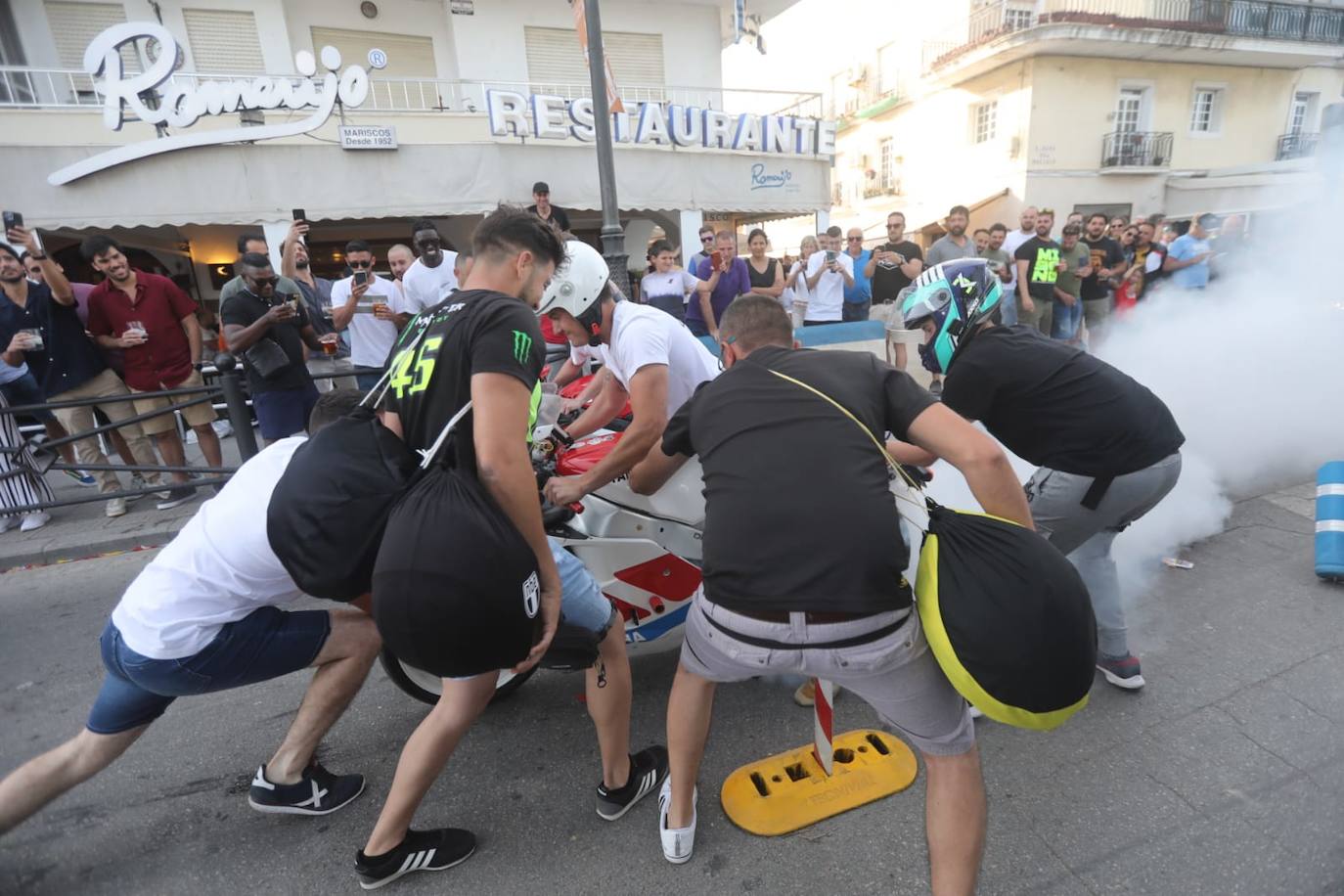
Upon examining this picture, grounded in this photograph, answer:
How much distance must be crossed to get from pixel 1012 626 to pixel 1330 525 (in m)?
3.45

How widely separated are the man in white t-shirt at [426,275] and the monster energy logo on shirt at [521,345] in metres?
4.67

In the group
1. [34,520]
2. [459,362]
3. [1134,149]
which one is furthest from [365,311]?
[1134,149]

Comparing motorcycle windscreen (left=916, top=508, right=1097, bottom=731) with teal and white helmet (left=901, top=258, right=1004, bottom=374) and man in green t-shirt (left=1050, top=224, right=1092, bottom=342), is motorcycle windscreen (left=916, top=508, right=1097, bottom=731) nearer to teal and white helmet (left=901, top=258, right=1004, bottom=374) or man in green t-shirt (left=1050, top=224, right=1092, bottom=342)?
teal and white helmet (left=901, top=258, right=1004, bottom=374)

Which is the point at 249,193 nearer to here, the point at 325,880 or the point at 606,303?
the point at 606,303

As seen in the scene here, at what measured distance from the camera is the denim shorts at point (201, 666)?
1.99 meters

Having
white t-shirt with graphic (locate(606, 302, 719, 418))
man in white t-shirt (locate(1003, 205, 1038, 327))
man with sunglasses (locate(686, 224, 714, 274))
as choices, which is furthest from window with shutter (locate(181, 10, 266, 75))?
Result: white t-shirt with graphic (locate(606, 302, 719, 418))

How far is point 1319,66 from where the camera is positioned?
77.0ft

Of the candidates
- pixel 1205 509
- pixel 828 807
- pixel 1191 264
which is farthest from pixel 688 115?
pixel 828 807

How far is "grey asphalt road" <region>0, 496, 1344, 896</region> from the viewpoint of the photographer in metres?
2.05

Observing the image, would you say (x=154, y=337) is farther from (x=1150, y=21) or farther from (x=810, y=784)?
(x=1150, y=21)

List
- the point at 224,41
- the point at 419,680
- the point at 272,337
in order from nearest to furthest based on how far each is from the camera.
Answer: the point at 419,680 → the point at 272,337 → the point at 224,41

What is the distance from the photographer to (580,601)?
2197mm

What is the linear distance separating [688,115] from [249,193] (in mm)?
8093

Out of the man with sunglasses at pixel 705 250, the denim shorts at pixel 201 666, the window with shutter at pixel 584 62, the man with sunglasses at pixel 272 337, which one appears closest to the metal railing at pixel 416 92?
the window with shutter at pixel 584 62
